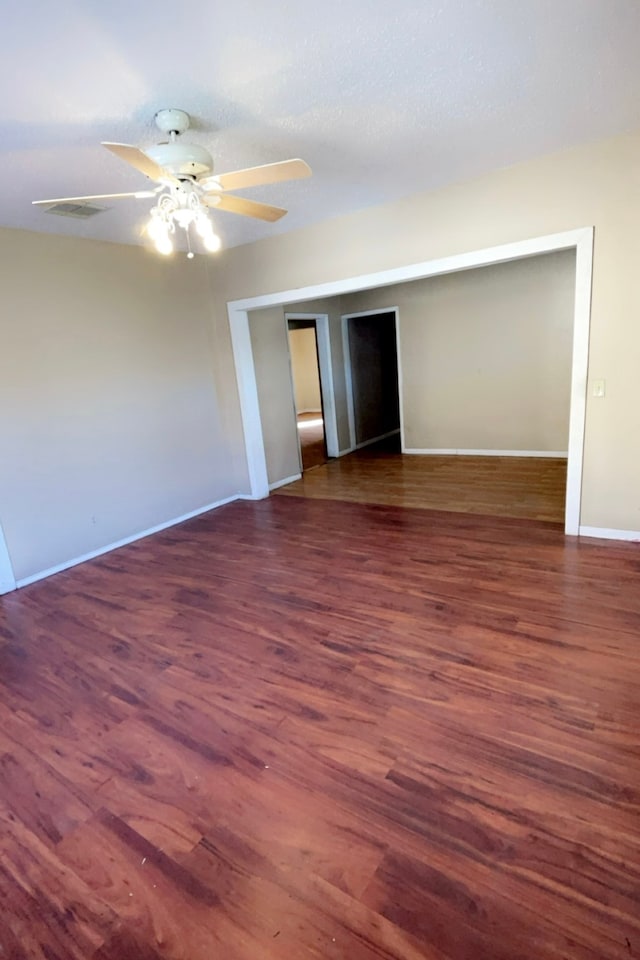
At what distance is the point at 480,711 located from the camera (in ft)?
6.48

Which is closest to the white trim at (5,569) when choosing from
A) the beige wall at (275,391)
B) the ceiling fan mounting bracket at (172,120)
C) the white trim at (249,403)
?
the white trim at (249,403)

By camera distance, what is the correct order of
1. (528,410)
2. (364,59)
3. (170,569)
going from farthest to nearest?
1. (528,410)
2. (170,569)
3. (364,59)

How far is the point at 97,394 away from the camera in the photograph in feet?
13.3

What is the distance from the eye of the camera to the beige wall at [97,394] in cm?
355

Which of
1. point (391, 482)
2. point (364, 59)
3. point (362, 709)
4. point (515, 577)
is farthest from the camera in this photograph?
point (391, 482)

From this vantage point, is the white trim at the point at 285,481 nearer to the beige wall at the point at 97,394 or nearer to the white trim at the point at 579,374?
the beige wall at the point at 97,394

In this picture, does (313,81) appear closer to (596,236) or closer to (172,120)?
(172,120)

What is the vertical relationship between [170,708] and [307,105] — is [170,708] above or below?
below

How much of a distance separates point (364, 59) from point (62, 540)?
3.77 m

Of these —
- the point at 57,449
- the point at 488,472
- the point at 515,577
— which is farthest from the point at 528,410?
the point at 57,449

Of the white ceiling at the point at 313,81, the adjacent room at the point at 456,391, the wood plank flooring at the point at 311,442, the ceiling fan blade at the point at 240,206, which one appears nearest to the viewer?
the white ceiling at the point at 313,81

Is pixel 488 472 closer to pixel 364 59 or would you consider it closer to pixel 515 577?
pixel 515 577

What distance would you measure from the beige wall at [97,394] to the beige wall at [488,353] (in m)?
2.99

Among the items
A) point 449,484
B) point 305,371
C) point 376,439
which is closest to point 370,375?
point 376,439
